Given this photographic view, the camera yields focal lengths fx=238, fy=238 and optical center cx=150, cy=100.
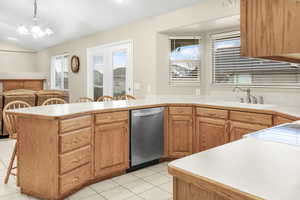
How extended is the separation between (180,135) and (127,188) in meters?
1.13

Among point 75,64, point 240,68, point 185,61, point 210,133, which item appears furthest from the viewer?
point 75,64

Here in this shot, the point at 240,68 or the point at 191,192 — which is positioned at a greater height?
the point at 240,68

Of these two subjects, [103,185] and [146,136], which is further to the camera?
[146,136]

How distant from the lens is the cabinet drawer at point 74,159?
2.26 m

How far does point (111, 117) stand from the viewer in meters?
2.79

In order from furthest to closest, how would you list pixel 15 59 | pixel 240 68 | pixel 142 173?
pixel 15 59, pixel 240 68, pixel 142 173

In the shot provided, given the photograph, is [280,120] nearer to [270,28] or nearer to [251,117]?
[251,117]

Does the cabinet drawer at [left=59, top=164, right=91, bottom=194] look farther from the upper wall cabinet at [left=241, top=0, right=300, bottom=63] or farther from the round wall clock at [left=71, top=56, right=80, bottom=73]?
the round wall clock at [left=71, top=56, right=80, bottom=73]

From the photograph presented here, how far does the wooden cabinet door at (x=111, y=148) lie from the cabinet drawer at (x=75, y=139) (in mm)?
144

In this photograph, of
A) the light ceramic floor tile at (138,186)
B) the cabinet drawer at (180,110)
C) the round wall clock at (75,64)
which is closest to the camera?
the light ceramic floor tile at (138,186)

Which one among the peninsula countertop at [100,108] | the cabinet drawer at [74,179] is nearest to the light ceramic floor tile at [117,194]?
the cabinet drawer at [74,179]

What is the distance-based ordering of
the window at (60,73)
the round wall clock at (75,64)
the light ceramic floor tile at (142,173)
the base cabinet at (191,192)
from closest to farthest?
the base cabinet at (191,192), the light ceramic floor tile at (142,173), the round wall clock at (75,64), the window at (60,73)

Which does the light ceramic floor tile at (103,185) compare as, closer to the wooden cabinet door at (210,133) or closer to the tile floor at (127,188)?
the tile floor at (127,188)

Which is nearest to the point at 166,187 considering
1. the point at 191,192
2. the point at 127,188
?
the point at 127,188
